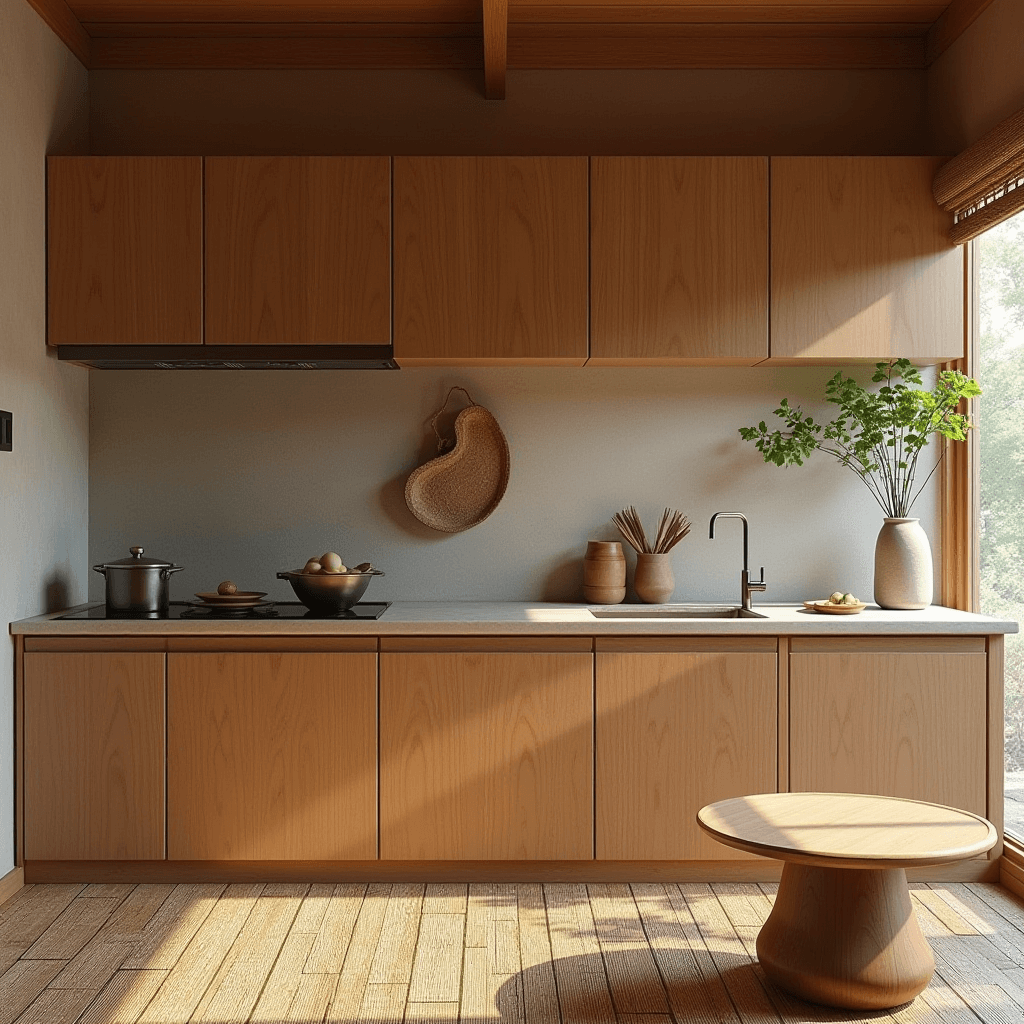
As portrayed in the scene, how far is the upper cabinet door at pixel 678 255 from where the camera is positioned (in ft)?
11.7

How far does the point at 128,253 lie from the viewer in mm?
3555

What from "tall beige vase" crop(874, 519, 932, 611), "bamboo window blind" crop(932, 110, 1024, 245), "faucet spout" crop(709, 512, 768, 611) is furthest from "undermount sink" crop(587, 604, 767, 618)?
"bamboo window blind" crop(932, 110, 1024, 245)

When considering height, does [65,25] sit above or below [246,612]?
above

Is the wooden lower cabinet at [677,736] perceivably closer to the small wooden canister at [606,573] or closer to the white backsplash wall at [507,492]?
the small wooden canister at [606,573]

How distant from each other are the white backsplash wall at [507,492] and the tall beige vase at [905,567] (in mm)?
277

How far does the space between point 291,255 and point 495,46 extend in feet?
3.09

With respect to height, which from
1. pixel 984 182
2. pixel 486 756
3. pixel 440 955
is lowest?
pixel 440 955

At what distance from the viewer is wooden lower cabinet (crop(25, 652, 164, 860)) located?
3.31m

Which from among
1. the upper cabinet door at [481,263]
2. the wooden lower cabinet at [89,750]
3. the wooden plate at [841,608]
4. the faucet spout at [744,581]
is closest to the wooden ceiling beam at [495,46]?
the upper cabinet door at [481,263]

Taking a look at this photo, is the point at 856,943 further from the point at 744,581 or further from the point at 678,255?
the point at 678,255

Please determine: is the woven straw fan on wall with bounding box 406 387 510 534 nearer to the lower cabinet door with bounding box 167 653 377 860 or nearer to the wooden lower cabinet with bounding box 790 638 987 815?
the lower cabinet door with bounding box 167 653 377 860

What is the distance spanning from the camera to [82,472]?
3881 mm

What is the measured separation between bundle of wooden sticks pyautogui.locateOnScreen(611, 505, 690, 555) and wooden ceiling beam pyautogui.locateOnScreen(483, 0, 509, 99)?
156 centimetres

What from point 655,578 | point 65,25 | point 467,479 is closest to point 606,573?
point 655,578
